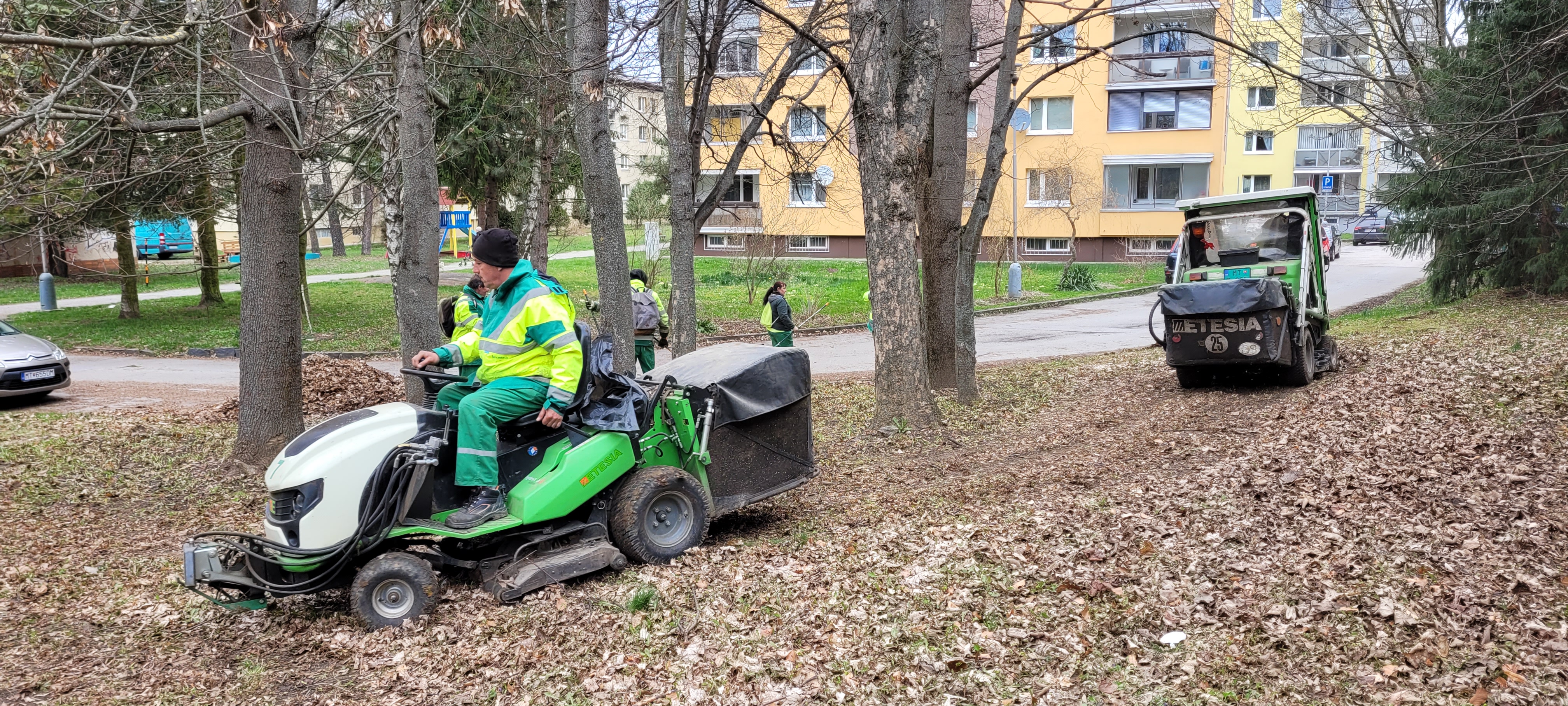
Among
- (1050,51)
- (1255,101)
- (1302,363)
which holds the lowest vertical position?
(1302,363)

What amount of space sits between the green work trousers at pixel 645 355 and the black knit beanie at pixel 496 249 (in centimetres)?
744

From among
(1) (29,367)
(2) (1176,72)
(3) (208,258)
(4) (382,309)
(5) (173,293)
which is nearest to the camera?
(1) (29,367)

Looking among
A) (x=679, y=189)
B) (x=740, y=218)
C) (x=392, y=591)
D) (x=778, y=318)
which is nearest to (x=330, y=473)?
(x=392, y=591)

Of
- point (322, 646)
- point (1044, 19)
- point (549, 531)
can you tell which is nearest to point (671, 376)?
point (549, 531)

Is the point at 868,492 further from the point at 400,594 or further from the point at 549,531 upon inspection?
the point at 400,594

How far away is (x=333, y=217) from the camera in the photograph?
3494 cm

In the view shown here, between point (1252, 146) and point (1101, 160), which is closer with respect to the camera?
point (1101, 160)

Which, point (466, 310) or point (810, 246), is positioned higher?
point (810, 246)

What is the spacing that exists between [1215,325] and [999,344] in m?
8.38

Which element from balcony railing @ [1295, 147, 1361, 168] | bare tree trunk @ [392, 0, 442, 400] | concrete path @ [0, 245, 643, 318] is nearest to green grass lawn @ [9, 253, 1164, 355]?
concrete path @ [0, 245, 643, 318]

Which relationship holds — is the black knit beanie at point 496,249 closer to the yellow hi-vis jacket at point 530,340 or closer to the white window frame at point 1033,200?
the yellow hi-vis jacket at point 530,340

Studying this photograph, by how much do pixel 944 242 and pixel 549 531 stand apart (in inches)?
282

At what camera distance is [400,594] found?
545 cm

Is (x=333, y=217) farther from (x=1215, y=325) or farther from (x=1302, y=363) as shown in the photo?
(x=1302, y=363)
